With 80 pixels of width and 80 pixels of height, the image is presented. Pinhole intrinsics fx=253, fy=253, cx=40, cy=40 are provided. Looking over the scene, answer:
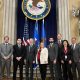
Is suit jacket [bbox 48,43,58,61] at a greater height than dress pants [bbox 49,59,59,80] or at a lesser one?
greater

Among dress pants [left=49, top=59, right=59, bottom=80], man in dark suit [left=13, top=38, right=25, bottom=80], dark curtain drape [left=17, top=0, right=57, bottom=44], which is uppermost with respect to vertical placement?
dark curtain drape [left=17, top=0, right=57, bottom=44]

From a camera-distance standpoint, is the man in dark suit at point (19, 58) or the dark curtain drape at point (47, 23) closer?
the man in dark suit at point (19, 58)

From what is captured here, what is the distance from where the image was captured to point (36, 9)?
912 centimetres

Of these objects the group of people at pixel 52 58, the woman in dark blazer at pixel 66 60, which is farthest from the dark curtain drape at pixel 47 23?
the woman in dark blazer at pixel 66 60

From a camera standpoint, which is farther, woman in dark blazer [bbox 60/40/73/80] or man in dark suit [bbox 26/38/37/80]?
man in dark suit [bbox 26/38/37/80]

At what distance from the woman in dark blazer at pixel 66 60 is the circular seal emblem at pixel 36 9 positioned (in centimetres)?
239

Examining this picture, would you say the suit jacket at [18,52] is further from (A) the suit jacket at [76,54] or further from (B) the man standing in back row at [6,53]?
(A) the suit jacket at [76,54]

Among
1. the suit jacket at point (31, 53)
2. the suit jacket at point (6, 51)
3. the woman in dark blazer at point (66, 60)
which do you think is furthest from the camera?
the suit jacket at point (6, 51)

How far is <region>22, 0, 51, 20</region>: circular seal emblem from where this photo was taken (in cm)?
907

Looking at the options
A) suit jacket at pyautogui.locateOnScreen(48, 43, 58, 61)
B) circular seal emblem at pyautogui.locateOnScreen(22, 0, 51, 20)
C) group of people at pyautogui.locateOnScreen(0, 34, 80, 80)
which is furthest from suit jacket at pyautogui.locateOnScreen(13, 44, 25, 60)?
circular seal emblem at pyautogui.locateOnScreen(22, 0, 51, 20)

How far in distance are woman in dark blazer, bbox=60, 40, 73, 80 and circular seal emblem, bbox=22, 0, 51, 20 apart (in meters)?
2.39

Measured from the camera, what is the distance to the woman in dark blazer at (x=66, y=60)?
6938mm

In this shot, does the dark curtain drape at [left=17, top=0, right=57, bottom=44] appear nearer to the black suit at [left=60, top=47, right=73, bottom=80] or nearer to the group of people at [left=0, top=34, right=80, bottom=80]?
the group of people at [left=0, top=34, right=80, bottom=80]

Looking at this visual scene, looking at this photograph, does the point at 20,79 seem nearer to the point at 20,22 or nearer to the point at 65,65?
the point at 65,65
